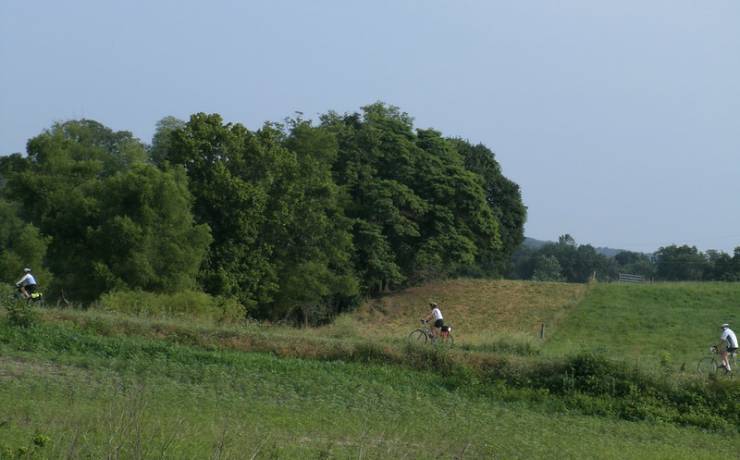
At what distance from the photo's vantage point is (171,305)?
35594 mm

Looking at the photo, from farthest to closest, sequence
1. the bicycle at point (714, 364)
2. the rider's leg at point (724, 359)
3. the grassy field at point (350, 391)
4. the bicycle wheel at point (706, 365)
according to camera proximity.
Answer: the rider's leg at point (724, 359) → the bicycle wheel at point (706, 365) → the bicycle at point (714, 364) → the grassy field at point (350, 391)

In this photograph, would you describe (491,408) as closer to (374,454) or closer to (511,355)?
(511,355)

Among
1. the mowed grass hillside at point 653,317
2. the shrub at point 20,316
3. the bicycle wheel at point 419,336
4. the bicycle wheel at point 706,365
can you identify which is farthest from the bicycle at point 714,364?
the shrub at point 20,316

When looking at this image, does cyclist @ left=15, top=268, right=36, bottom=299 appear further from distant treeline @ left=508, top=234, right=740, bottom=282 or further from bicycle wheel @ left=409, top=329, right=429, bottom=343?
distant treeline @ left=508, top=234, right=740, bottom=282

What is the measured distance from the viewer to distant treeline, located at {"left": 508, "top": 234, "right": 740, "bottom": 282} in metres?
83.8

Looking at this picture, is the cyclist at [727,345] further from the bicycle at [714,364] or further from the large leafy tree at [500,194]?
the large leafy tree at [500,194]

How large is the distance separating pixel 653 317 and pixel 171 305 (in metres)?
29.9

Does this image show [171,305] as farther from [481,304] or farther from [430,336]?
[481,304]

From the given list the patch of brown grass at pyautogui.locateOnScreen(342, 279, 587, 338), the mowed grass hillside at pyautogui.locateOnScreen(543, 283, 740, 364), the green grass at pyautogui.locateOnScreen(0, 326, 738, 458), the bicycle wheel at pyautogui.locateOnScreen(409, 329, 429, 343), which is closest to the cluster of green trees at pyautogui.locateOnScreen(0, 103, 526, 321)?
the patch of brown grass at pyautogui.locateOnScreen(342, 279, 587, 338)

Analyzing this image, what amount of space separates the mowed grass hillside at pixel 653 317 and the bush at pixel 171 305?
16.7 metres

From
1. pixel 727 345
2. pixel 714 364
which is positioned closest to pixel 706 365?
Answer: pixel 714 364

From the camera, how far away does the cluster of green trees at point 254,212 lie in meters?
41.2

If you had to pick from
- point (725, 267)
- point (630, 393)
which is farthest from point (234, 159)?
point (725, 267)

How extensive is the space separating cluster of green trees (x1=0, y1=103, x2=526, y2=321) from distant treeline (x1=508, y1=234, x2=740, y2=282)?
26224 mm
